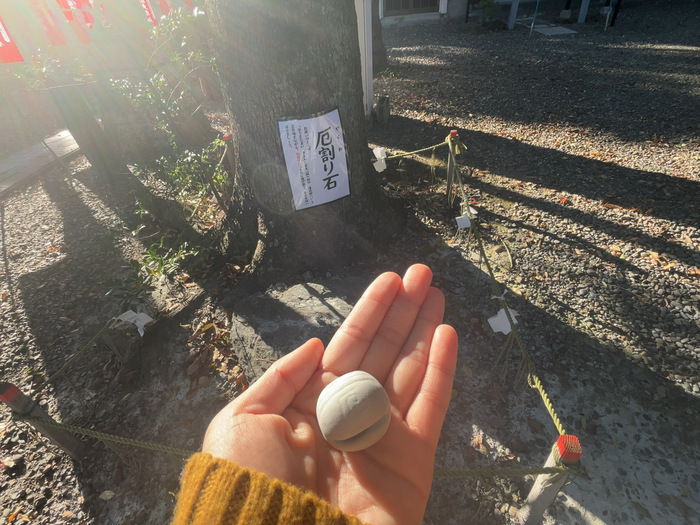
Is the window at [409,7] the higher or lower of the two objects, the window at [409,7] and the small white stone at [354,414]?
the higher

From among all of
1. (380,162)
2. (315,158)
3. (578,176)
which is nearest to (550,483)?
(315,158)

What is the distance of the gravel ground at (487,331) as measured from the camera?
248 cm

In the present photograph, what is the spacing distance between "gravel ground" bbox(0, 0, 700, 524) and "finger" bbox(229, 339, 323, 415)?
0.83m

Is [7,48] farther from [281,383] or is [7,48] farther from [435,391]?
[435,391]

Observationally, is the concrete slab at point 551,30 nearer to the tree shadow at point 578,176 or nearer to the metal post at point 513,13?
the metal post at point 513,13

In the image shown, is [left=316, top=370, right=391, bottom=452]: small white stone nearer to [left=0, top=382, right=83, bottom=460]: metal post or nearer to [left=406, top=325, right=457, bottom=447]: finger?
[left=406, top=325, right=457, bottom=447]: finger

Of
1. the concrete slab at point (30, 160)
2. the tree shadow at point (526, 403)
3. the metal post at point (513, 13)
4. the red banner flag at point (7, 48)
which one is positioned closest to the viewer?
the tree shadow at point (526, 403)

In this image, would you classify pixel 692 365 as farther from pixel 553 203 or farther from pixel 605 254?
pixel 553 203

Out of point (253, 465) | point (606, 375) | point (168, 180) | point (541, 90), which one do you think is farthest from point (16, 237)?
point (541, 90)

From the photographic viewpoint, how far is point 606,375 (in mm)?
2873

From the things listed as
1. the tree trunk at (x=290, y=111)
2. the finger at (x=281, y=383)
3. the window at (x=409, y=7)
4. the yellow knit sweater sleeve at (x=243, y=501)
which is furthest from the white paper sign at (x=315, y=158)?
the window at (x=409, y=7)

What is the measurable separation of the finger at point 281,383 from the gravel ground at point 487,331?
32.6 inches

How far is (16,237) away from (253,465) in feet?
21.6

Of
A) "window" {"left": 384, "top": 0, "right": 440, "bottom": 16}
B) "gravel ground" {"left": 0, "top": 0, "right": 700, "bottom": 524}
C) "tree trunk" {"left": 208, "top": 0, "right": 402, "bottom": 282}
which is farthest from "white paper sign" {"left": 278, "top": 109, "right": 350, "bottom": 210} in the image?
"window" {"left": 384, "top": 0, "right": 440, "bottom": 16}
